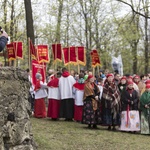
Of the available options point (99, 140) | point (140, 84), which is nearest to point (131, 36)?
point (140, 84)

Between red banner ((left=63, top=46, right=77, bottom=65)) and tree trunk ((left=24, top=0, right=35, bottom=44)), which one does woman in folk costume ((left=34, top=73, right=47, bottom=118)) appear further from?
tree trunk ((left=24, top=0, right=35, bottom=44))

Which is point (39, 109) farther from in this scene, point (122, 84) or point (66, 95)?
point (122, 84)

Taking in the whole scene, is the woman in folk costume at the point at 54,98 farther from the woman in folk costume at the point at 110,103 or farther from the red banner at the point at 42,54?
the woman in folk costume at the point at 110,103

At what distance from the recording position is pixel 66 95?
11.8m

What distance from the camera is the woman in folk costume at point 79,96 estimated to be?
11.6 m

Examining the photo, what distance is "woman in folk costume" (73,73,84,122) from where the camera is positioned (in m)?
11.6

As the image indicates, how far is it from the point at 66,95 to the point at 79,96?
Answer: 0.44 m

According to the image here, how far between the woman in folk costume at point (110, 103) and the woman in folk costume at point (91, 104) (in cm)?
21

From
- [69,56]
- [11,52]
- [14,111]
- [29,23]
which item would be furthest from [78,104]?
[14,111]

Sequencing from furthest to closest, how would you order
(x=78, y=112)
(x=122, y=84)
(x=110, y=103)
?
(x=78, y=112), (x=122, y=84), (x=110, y=103)

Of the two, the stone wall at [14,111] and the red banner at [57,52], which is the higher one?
the red banner at [57,52]

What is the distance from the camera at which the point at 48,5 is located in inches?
1128

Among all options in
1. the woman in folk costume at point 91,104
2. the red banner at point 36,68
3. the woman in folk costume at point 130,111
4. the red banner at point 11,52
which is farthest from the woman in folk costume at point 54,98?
the woman in folk costume at point 130,111

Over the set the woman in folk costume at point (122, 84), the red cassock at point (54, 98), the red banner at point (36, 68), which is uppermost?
the red banner at point (36, 68)
